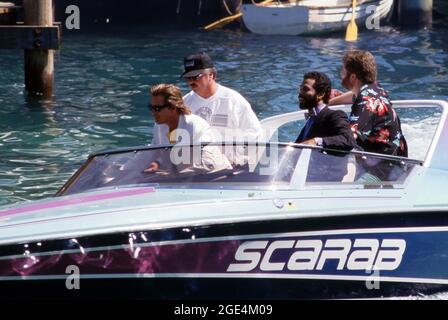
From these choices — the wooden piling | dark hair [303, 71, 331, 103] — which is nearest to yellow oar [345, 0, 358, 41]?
the wooden piling

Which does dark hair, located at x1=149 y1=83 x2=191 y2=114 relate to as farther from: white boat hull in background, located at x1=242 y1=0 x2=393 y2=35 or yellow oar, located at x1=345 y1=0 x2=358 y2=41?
white boat hull in background, located at x1=242 y1=0 x2=393 y2=35

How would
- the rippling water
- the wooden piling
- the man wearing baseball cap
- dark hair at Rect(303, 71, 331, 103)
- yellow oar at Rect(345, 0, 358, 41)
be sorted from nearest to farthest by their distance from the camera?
1. dark hair at Rect(303, 71, 331, 103)
2. the man wearing baseball cap
3. the rippling water
4. the wooden piling
5. yellow oar at Rect(345, 0, 358, 41)

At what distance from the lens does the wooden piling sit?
12883 mm

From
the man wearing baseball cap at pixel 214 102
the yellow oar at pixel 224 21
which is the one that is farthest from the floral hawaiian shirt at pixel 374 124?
the yellow oar at pixel 224 21

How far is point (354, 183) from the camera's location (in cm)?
541

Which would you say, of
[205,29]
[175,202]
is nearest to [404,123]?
[175,202]

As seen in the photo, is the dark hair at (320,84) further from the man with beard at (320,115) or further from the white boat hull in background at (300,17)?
the white boat hull in background at (300,17)

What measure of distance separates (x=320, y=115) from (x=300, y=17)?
1757 centimetres

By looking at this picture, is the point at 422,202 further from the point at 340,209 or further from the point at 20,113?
the point at 20,113

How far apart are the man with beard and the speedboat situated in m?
0.58

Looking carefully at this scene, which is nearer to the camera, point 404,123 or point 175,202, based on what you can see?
point 175,202

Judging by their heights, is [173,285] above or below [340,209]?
below

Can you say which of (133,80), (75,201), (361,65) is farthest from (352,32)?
(75,201)

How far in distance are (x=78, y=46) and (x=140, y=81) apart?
15.0 feet
